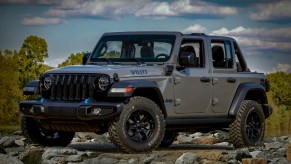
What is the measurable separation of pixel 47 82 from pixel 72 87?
2.21 feet

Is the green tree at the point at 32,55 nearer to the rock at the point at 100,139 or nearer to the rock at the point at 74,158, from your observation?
the rock at the point at 100,139

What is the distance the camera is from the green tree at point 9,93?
56.6 m

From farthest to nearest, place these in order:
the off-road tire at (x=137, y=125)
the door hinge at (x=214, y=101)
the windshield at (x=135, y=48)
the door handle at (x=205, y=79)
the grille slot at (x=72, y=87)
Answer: the door hinge at (x=214, y=101)
the door handle at (x=205, y=79)
the windshield at (x=135, y=48)
the grille slot at (x=72, y=87)
the off-road tire at (x=137, y=125)

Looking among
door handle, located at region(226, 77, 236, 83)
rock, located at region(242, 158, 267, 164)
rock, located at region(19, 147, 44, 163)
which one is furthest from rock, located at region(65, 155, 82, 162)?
door handle, located at region(226, 77, 236, 83)

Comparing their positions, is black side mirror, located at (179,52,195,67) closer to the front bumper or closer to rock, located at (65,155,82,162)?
the front bumper

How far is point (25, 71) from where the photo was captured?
6519 centimetres

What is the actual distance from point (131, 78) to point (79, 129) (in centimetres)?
121

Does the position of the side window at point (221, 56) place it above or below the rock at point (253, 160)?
above

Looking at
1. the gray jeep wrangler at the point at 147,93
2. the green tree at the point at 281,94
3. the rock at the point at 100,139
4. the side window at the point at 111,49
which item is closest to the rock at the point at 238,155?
the gray jeep wrangler at the point at 147,93

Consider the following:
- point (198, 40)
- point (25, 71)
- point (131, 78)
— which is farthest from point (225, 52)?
point (25, 71)

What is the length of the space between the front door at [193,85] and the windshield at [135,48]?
436 mm

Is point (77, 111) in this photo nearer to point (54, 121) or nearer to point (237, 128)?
point (54, 121)

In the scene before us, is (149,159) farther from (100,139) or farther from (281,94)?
(281,94)

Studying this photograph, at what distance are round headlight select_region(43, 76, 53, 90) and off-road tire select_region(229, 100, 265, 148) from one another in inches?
162
